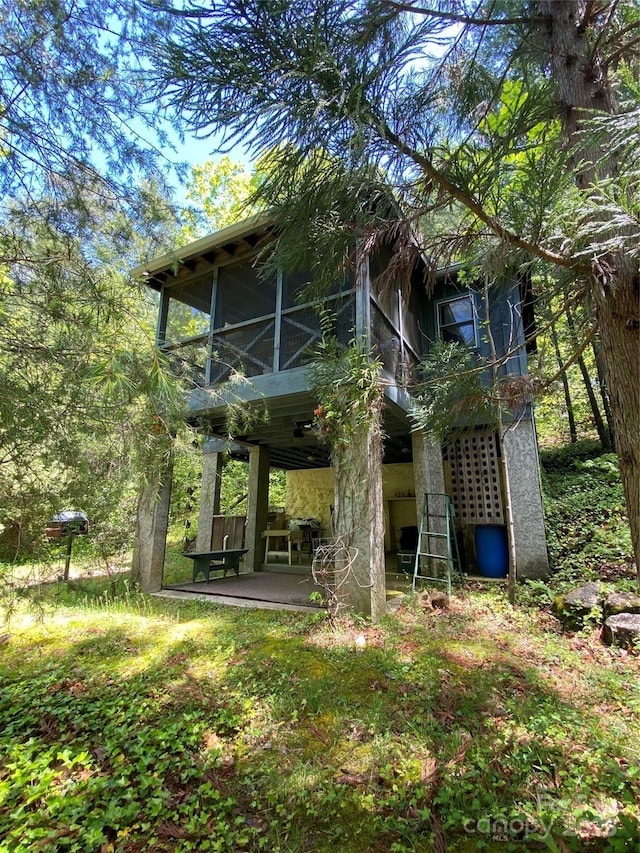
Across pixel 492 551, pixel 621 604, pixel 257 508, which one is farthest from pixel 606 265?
pixel 257 508

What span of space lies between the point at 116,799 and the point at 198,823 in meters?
0.46

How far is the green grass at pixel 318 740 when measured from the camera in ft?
5.65

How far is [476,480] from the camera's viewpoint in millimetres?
6688

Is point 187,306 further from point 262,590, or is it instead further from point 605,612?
point 605,612

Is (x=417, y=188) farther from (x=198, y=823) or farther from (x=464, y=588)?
(x=464, y=588)

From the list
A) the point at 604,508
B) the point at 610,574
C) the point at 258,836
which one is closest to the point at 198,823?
the point at 258,836

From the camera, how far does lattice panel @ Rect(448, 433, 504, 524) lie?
647 centimetres

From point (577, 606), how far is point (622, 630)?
0.69m

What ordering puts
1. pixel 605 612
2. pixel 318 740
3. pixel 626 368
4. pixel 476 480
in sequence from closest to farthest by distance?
pixel 626 368
pixel 318 740
pixel 605 612
pixel 476 480

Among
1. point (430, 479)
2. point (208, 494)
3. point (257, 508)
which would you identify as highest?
point (430, 479)

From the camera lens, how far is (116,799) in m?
1.89

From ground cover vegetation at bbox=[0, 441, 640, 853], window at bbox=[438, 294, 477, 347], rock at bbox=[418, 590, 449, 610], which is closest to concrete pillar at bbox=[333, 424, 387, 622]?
ground cover vegetation at bbox=[0, 441, 640, 853]

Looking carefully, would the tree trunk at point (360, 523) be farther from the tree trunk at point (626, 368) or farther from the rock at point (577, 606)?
the tree trunk at point (626, 368)

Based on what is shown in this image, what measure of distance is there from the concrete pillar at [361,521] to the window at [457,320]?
13.3 feet
